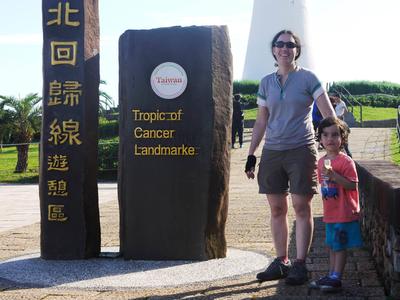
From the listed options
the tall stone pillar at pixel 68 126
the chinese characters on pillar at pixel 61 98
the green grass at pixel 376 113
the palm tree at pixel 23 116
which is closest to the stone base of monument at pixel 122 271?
the tall stone pillar at pixel 68 126

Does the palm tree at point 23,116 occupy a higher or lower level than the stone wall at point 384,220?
higher

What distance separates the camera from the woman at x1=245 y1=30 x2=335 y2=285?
5.13 m

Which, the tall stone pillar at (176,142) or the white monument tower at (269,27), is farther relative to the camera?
the white monument tower at (269,27)

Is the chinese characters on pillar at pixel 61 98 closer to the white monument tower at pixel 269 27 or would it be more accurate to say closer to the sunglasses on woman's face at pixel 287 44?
the sunglasses on woman's face at pixel 287 44

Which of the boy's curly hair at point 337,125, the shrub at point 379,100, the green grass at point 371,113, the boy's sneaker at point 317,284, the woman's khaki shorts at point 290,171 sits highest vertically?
the shrub at point 379,100

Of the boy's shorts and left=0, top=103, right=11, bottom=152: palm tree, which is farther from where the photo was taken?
left=0, top=103, right=11, bottom=152: palm tree

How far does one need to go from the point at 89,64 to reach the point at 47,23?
53 centimetres

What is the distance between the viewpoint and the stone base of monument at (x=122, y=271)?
5363 mm

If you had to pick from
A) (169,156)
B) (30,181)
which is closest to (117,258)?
(169,156)

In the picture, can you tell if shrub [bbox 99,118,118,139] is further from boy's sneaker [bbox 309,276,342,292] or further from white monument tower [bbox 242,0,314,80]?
boy's sneaker [bbox 309,276,342,292]

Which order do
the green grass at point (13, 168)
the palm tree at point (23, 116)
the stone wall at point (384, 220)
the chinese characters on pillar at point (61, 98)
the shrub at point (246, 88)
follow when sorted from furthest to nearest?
the shrub at point (246, 88), the palm tree at point (23, 116), the green grass at point (13, 168), the chinese characters on pillar at point (61, 98), the stone wall at point (384, 220)

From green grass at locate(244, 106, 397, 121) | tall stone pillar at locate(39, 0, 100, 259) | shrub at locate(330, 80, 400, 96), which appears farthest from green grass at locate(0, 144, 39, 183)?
shrub at locate(330, 80, 400, 96)

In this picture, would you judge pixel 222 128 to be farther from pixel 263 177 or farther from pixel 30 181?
pixel 30 181

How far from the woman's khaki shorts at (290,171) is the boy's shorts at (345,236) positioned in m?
0.42
